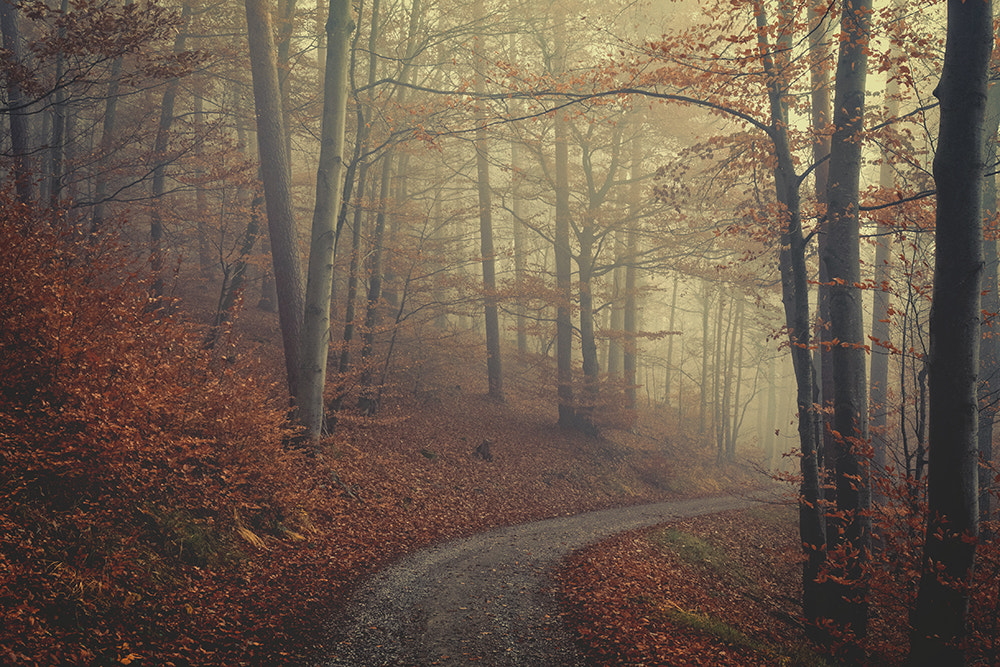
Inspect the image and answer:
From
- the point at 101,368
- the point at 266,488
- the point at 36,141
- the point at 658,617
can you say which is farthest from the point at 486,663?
the point at 36,141

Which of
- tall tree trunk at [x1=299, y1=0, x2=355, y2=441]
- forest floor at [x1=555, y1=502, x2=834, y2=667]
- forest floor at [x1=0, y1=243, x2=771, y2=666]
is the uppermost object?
tall tree trunk at [x1=299, y1=0, x2=355, y2=441]

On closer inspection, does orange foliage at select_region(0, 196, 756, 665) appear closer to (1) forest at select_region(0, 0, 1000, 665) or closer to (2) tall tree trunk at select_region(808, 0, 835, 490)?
(1) forest at select_region(0, 0, 1000, 665)

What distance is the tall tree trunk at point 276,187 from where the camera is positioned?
10000 millimetres

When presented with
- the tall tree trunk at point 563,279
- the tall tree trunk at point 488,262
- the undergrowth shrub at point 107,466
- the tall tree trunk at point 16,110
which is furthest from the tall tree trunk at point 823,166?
the tall tree trunk at point 16,110

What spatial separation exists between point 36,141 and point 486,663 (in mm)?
21220

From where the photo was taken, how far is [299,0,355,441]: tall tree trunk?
9516mm

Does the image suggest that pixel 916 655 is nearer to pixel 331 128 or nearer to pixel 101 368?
pixel 101 368

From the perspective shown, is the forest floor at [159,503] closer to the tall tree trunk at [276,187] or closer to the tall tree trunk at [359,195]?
the tall tree trunk at [276,187]

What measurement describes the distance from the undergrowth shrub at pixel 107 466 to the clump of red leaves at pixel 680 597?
390cm

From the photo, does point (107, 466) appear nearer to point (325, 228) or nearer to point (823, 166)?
point (325, 228)

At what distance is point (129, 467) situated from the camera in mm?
5629

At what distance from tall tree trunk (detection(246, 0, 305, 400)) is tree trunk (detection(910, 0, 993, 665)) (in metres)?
9.16

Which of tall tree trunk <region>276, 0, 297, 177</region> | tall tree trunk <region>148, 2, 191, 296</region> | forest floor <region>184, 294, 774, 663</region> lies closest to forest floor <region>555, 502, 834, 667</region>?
forest floor <region>184, 294, 774, 663</region>

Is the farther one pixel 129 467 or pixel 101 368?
pixel 101 368
